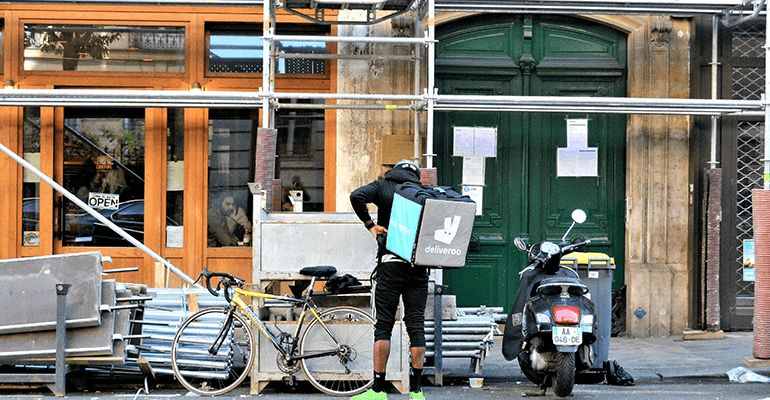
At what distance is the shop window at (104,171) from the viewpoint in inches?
381

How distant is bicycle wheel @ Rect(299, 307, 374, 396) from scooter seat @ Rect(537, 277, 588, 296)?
153cm

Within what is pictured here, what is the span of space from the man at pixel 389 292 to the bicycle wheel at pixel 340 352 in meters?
0.52

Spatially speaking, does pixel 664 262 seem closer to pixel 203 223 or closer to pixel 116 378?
pixel 203 223

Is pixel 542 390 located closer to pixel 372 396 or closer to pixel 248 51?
pixel 372 396

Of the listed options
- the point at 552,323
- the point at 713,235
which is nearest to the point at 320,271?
the point at 552,323

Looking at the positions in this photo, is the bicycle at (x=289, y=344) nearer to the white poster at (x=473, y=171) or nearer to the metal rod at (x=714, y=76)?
the white poster at (x=473, y=171)

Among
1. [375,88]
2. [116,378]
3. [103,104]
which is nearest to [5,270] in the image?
[116,378]

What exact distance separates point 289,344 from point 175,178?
370cm

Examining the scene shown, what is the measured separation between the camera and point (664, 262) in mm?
9781

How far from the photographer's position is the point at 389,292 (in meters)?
6.24

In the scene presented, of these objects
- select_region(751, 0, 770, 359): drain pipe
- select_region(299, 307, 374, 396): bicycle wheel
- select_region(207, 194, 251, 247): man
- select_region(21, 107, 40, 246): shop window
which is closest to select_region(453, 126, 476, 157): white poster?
select_region(207, 194, 251, 247): man

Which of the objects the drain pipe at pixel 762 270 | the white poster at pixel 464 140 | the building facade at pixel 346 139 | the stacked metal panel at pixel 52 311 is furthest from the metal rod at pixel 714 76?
the stacked metal panel at pixel 52 311

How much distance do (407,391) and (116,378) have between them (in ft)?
8.48

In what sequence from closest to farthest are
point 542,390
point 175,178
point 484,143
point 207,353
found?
point 542,390 → point 207,353 → point 175,178 → point 484,143
